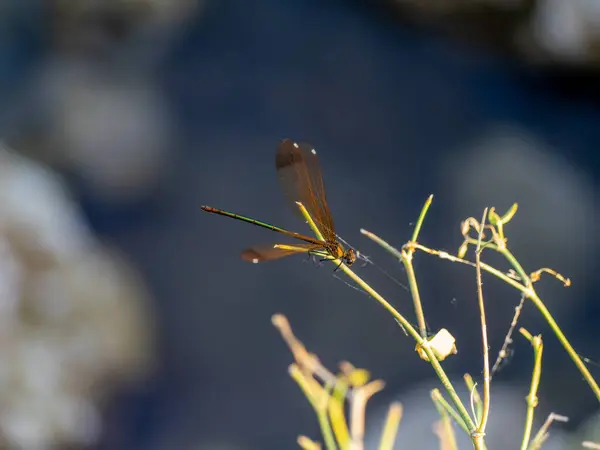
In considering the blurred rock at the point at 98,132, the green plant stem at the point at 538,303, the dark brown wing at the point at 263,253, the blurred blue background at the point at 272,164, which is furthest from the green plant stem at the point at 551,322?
the blurred rock at the point at 98,132

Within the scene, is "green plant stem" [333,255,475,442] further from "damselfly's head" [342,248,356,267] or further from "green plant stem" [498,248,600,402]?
"damselfly's head" [342,248,356,267]

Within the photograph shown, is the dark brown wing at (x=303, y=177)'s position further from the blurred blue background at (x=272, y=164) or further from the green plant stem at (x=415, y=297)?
the blurred blue background at (x=272, y=164)

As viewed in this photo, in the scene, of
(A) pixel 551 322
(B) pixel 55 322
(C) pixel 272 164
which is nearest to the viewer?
(A) pixel 551 322

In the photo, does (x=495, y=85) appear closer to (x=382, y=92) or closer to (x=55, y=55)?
(x=382, y=92)

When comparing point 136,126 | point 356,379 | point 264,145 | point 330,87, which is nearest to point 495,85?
point 330,87

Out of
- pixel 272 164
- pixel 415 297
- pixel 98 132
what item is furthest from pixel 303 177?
pixel 98 132

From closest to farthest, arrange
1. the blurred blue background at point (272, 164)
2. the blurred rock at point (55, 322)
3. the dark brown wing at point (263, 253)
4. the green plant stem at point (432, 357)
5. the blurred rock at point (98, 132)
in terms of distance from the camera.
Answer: the green plant stem at point (432, 357)
the dark brown wing at point (263, 253)
the blurred rock at point (55, 322)
the blurred blue background at point (272, 164)
the blurred rock at point (98, 132)

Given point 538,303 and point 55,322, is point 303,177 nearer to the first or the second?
point 538,303
